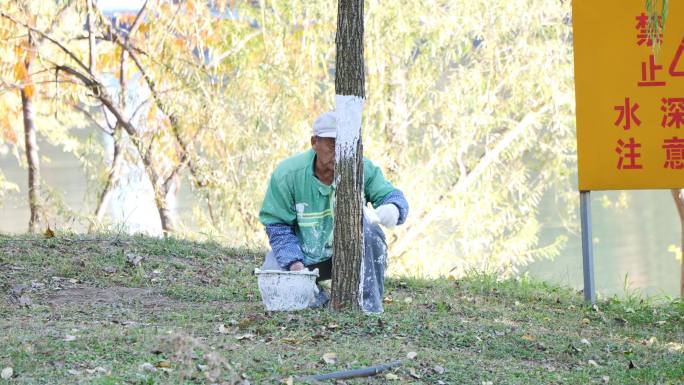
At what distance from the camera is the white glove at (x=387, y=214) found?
4.76 meters

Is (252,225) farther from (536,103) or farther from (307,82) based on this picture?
(536,103)

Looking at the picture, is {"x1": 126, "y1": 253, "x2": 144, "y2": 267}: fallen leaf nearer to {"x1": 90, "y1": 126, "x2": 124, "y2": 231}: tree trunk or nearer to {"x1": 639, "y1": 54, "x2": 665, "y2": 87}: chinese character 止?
{"x1": 639, "y1": 54, "x2": 665, "y2": 87}: chinese character 止

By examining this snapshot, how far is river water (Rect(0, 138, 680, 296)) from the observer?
12.7 meters

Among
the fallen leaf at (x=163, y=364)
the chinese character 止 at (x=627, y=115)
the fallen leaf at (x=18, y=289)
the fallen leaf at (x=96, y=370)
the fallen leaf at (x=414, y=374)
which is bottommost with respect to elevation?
the fallen leaf at (x=414, y=374)

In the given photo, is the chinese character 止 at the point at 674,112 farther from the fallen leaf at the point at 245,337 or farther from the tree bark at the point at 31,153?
the tree bark at the point at 31,153

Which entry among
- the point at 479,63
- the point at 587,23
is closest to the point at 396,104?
the point at 479,63

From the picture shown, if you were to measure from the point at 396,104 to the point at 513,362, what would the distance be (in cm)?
700

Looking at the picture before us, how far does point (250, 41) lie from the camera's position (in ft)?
35.6

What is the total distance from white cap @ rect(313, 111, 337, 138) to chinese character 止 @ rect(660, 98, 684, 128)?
2525 millimetres

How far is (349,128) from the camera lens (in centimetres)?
466

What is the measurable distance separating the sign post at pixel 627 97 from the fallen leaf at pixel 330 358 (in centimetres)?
293

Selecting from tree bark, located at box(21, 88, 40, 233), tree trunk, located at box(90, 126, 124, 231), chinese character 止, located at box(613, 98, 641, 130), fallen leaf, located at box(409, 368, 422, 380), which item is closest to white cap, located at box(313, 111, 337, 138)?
fallen leaf, located at box(409, 368, 422, 380)

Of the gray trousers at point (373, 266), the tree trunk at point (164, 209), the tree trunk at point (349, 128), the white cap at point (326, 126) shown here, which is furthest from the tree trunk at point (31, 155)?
the tree trunk at point (349, 128)

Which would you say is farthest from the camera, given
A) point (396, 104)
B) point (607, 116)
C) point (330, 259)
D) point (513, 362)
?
point (396, 104)
